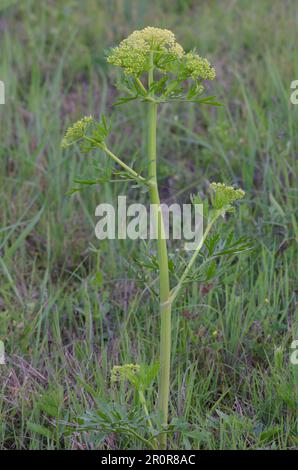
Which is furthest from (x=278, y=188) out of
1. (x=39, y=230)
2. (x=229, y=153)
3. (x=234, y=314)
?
(x=39, y=230)

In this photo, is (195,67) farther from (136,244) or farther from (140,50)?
(136,244)

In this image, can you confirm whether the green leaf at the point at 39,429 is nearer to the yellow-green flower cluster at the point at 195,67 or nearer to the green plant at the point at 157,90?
the green plant at the point at 157,90

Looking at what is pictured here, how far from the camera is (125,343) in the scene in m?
2.90

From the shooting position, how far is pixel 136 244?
11.5 ft

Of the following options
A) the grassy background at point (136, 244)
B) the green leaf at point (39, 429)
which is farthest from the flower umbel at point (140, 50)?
the green leaf at point (39, 429)

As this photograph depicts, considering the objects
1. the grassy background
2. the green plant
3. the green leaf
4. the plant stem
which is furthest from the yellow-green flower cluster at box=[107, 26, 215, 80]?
the green leaf

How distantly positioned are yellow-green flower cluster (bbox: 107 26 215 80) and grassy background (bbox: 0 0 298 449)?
639mm

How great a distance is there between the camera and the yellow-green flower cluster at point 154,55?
7.03ft

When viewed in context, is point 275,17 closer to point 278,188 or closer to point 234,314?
point 278,188

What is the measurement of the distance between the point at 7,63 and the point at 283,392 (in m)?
2.99

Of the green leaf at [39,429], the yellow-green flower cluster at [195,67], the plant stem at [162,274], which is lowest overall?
the green leaf at [39,429]

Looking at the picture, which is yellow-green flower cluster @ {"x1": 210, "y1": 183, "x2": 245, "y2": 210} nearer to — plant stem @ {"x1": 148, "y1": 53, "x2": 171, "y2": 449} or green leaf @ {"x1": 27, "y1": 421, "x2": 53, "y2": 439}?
plant stem @ {"x1": 148, "y1": 53, "x2": 171, "y2": 449}

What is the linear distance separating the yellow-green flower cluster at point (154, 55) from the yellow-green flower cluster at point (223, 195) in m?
0.34

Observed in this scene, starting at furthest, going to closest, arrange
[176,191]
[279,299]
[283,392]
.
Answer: [176,191] → [279,299] → [283,392]
